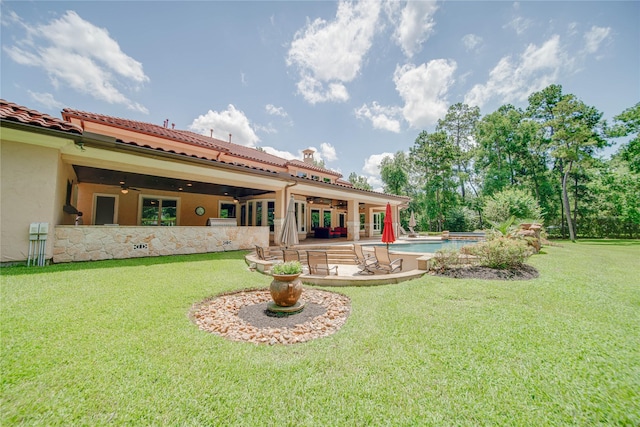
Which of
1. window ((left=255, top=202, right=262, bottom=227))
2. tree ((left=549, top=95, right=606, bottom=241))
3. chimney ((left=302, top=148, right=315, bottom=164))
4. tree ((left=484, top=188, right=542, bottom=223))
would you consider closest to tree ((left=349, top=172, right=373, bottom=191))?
chimney ((left=302, top=148, right=315, bottom=164))

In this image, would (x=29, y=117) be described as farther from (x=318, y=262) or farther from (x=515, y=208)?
(x=515, y=208)

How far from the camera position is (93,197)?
12.4 metres

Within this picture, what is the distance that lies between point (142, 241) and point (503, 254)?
12.2 m

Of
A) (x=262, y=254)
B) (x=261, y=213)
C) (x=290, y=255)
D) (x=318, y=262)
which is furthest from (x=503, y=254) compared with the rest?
(x=261, y=213)

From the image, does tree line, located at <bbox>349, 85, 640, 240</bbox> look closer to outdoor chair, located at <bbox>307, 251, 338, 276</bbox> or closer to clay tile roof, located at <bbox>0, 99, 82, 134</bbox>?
outdoor chair, located at <bbox>307, 251, 338, 276</bbox>

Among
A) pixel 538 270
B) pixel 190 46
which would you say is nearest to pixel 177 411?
pixel 538 270

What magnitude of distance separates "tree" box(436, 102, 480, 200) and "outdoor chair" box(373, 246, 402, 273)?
3212 centimetres

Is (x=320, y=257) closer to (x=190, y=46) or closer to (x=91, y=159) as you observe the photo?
(x=91, y=159)

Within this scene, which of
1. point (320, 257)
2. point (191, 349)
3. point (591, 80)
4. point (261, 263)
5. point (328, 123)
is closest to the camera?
point (191, 349)

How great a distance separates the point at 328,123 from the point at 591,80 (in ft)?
61.5

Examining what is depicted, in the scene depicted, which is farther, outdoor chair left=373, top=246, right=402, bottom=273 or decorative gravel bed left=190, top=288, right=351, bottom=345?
outdoor chair left=373, top=246, right=402, bottom=273

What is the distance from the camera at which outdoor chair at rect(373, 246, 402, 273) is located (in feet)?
24.1

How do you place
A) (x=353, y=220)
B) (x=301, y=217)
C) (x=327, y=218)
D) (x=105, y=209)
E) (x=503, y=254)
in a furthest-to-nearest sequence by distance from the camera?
(x=327, y=218)
(x=301, y=217)
(x=353, y=220)
(x=105, y=209)
(x=503, y=254)

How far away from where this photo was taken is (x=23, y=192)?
616 cm
